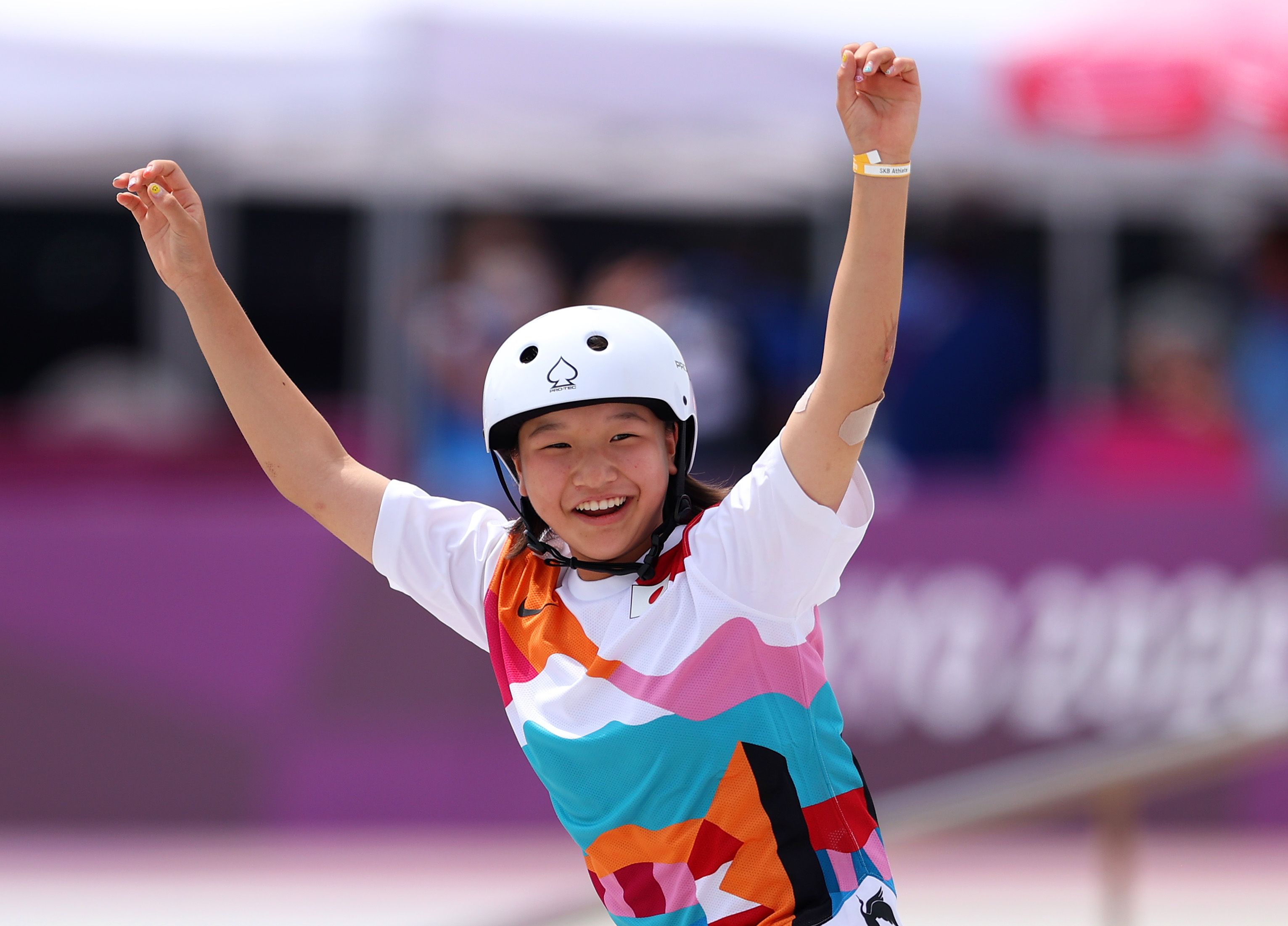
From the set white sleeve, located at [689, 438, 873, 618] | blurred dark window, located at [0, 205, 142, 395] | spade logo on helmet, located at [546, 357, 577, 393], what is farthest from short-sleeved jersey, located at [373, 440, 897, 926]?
blurred dark window, located at [0, 205, 142, 395]

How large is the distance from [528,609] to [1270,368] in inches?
265

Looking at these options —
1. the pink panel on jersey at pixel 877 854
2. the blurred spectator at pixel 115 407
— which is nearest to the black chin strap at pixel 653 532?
the pink panel on jersey at pixel 877 854

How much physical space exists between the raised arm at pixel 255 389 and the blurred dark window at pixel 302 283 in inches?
421

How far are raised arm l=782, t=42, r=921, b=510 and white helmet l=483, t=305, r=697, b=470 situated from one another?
0.41 metres

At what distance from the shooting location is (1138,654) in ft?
26.6

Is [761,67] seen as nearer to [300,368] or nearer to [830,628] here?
[830,628]

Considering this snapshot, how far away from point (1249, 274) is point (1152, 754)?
6.05 metres

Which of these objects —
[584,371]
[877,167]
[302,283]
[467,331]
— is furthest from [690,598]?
[302,283]

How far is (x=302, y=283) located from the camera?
13938 millimetres

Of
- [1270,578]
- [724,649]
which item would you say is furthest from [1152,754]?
[1270,578]

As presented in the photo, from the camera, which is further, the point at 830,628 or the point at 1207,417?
the point at 1207,417

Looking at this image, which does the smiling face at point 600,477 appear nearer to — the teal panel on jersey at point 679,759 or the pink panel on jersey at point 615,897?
the teal panel on jersey at point 679,759

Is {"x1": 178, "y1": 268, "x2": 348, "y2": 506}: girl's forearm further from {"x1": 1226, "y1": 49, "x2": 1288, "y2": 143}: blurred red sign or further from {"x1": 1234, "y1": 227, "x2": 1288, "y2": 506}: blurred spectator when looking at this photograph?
{"x1": 1226, "y1": 49, "x2": 1288, "y2": 143}: blurred red sign

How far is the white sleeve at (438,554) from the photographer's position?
3.17 meters
